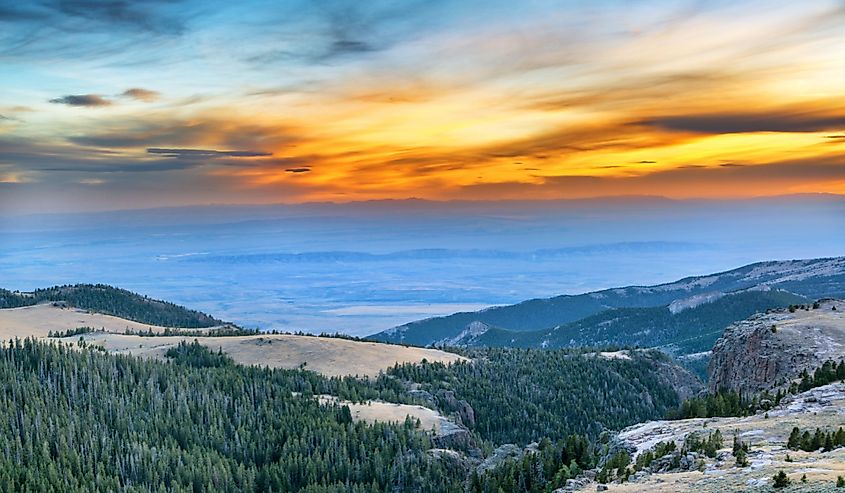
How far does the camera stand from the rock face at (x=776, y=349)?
74938 mm

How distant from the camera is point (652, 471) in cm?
4594

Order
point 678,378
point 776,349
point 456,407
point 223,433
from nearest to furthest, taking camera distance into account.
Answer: point 776,349 → point 223,433 → point 456,407 → point 678,378

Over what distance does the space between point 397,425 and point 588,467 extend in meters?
47.5

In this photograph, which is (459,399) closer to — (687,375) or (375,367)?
(375,367)

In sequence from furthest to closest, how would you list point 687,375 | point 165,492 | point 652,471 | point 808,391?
point 687,375 → point 165,492 → point 808,391 → point 652,471

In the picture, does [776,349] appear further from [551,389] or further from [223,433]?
[551,389]

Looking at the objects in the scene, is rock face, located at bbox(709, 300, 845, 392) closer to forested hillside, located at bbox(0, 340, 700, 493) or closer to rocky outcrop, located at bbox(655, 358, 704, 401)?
forested hillside, located at bbox(0, 340, 700, 493)

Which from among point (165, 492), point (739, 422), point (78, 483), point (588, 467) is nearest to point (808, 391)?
point (739, 422)

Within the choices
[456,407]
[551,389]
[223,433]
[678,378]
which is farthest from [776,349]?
[678,378]

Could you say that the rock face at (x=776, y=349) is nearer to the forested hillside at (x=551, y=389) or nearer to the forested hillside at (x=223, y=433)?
the forested hillside at (x=223, y=433)

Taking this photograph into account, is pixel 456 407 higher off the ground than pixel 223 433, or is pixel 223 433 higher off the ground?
pixel 223 433

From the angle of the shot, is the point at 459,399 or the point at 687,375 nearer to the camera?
the point at 459,399

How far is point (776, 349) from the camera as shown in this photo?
78.5 m

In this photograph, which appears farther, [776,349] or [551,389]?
[551,389]
